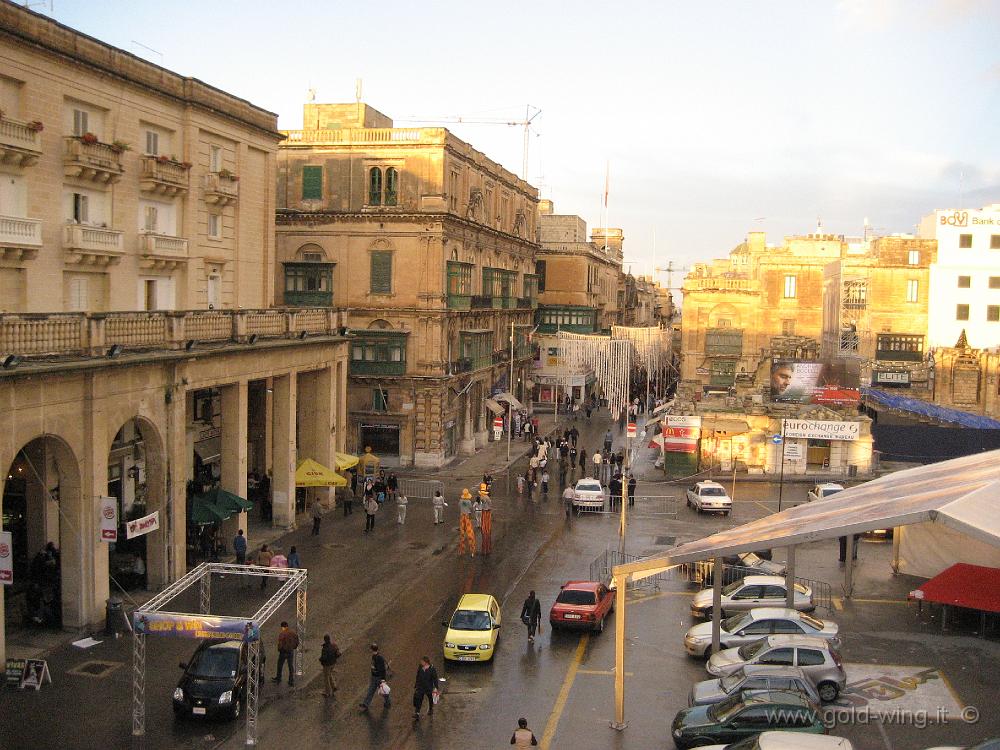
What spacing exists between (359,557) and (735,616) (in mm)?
13818

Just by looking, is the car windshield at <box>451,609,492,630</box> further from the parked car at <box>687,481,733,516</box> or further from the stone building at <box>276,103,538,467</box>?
the stone building at <box>276,103,538,467</box>

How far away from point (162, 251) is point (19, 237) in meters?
6.57

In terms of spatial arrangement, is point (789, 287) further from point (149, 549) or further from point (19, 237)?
point (19, 237)

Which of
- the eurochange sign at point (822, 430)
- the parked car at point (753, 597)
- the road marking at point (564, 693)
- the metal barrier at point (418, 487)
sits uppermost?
the eurochange sign at point (822, 430)

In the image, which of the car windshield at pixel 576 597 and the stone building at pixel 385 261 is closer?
the car windshield at pixel 576 597

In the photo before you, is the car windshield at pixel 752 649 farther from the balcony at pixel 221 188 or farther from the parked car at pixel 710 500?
the balcony at pixel 221 188

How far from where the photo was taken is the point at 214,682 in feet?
65.9

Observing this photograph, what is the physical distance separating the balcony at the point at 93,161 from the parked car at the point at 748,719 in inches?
885

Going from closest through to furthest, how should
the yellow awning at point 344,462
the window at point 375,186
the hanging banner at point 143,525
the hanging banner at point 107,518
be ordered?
the hanging banner at point 107,518
the hanging banner at point 143,525
the yellow awning at point 344,462
the window at point 375,186

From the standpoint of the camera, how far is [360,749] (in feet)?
62.6

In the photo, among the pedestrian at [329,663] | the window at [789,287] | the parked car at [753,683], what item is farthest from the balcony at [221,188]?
the window at [789,287]

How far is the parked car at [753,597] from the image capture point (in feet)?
88.9

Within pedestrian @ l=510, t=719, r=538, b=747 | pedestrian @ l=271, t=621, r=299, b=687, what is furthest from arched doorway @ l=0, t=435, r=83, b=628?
pedestrian @ l=510, t=719, r=538, b=747

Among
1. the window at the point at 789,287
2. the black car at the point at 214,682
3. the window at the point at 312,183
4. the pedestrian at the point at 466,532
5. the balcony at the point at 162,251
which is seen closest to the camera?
the black car at the point at 214,682
